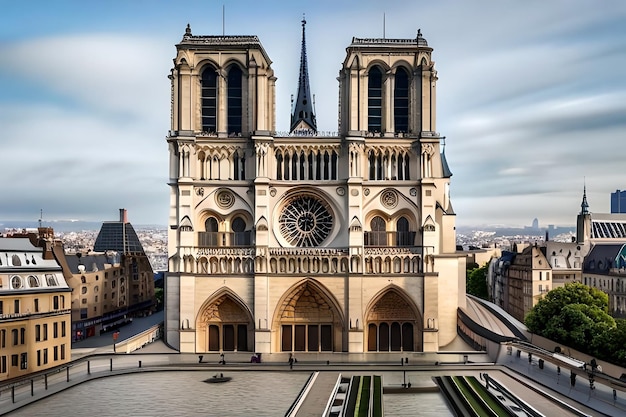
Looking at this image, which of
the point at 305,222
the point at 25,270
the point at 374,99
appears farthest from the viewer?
the point at 374,99

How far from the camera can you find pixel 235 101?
57.0 m

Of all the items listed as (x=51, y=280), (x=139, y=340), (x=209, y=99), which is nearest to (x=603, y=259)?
(x=209, y=99)

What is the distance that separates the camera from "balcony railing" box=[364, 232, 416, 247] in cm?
5547

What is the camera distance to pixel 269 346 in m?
53.2

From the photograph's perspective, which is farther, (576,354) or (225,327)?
(225,327)

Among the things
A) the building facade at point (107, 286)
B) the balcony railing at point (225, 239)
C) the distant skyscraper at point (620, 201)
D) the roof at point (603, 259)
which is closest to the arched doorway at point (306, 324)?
the balcony railing at point (225, 239)

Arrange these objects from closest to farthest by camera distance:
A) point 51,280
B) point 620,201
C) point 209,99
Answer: point 51,280
point 209,99
point 620,201

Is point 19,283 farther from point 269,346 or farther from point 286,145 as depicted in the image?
point 286,145

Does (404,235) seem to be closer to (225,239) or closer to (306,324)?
(306,324)

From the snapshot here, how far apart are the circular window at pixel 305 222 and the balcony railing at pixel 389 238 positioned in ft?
11.8

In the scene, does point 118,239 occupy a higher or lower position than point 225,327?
higher

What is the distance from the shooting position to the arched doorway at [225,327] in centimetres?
5416

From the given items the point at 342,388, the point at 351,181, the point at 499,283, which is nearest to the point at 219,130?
the point at 351,181

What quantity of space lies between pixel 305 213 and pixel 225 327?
12.1 m
